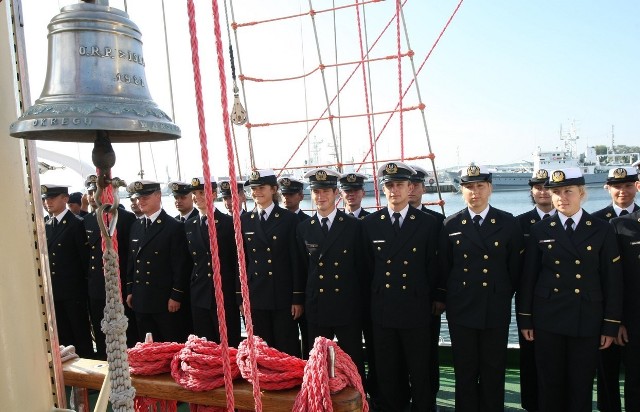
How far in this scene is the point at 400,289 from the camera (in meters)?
3.80

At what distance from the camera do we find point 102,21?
134 cm

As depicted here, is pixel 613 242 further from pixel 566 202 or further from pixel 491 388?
pixel 491 388

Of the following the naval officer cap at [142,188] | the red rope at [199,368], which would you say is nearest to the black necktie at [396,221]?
the red rope at [199,368]

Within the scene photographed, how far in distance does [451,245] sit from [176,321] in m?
2.78

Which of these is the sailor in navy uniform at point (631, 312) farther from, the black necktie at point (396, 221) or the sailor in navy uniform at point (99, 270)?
the sailor in navy uniform at point (99, 270)

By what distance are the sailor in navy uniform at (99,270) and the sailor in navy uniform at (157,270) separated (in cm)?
30

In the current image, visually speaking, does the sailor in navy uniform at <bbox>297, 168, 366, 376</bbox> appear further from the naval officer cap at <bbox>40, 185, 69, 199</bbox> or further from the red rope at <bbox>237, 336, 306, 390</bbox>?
the naval officer cap at <bbox>40, 185, 69, 199</bbox>

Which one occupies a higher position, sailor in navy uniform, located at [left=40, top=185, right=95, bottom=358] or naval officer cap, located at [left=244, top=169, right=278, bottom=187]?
naval officer cap, located at [left=244, top=169, right=278, bottom=187]

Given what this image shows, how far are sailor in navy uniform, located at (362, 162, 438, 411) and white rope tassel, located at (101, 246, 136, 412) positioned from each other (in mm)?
2664

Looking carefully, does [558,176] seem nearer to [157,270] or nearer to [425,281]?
[425,281]

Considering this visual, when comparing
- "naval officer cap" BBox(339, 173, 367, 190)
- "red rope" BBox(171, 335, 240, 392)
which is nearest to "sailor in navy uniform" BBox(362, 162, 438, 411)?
"naval officer cap" BBox(339, 173, 367, 190)

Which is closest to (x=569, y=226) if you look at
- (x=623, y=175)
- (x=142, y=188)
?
(x=623, y=175)

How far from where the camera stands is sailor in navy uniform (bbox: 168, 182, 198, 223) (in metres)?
5.26

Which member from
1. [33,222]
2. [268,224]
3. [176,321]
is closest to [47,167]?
[176,321]
